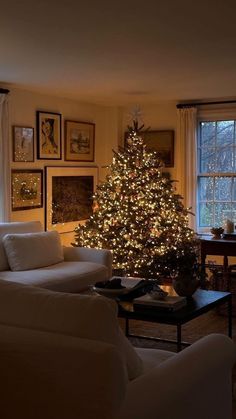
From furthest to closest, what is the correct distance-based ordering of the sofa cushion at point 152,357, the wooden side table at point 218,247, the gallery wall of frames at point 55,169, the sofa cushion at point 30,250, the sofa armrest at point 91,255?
the gallery wall of frames at point 55,169 < the sofa armrest at point 91,255 < the wooden side table at point 218,247 < the sofa cushion at point 30,250 < the sofa cushion at point 152,357

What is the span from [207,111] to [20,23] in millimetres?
4394

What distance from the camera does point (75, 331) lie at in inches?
Answer: 83.1

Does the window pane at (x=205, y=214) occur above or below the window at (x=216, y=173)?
below

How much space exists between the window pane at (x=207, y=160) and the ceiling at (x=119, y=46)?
97 cm

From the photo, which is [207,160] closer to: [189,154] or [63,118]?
[189,154]

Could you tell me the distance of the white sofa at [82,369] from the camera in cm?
193

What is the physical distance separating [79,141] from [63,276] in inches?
122

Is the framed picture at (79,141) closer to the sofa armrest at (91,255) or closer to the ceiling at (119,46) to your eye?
the ceiling at (119,46)

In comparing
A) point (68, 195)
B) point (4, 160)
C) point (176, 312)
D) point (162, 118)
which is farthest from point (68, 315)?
point (162, 118)

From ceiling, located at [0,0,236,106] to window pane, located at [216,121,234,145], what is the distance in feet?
2.28

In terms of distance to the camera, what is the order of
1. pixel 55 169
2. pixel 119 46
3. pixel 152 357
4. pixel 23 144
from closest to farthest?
1. pixel 152 357
2. pixel 119 46
3. pixel 23 144
4. pixel 55 169

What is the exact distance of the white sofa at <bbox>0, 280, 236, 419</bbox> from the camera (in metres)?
1.93

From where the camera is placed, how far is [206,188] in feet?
26.3

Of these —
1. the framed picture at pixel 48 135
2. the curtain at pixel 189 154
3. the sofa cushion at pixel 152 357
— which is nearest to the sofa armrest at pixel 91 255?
the framed picture at pixel 48 135
